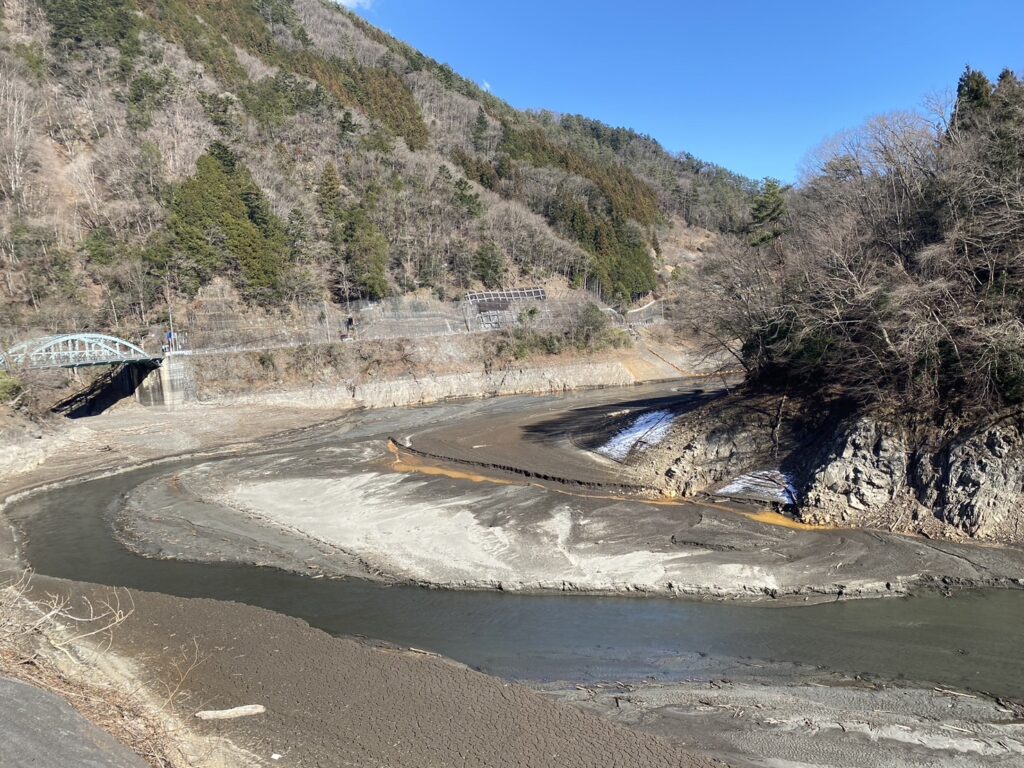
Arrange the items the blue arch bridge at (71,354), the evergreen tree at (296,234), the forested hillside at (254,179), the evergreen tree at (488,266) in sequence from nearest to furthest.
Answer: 1. the blue arch bridge at (71,354)
2. the forested hillside at (254,179)
3. the evergreen tree at (296,234)
4. the evergreen tree at (488,266)

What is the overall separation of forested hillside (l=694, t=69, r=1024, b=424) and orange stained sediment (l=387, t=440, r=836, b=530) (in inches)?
181

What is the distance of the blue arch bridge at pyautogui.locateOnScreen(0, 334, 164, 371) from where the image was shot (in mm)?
32906

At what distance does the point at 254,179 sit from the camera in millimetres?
60125

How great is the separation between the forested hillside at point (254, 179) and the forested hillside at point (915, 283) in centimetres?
4452

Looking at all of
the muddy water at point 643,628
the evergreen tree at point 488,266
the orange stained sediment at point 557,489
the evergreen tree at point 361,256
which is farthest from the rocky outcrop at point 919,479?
the evergreen tree at point 488,266

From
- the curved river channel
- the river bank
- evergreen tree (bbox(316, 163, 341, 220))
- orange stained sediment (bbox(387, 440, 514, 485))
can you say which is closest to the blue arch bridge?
the river bank

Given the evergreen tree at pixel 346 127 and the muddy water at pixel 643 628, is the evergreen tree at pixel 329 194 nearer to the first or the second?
the evergreen tree at pixel 346 127

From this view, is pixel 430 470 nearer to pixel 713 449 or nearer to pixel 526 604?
pixel 713 449

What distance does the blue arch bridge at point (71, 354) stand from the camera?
108 ft

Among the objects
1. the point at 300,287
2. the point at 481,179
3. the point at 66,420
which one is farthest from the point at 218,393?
the point at 481,179

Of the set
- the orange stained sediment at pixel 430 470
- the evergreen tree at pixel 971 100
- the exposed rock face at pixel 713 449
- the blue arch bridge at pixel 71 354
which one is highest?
the evergreen tree at pixel 971 100

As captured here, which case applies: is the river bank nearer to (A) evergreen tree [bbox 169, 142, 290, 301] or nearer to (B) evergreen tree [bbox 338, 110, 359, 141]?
(A) evergreen tree [bbox 169, 142, 290, 301]

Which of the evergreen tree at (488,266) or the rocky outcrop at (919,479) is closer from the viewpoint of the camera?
the rocky outcrop at (919,479)

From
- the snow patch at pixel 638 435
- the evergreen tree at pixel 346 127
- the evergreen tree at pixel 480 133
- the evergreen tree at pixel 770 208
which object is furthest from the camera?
the evergreen tree at pixel 480 133
